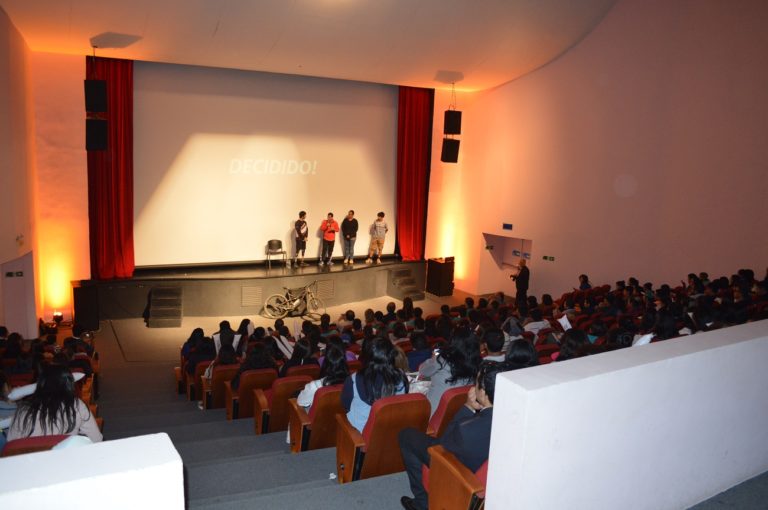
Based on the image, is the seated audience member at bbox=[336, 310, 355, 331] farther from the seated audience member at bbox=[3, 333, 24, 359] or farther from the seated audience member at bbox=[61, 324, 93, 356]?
the seated audience member at bbox=[3, 333, 24, 359]

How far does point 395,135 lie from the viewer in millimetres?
12836

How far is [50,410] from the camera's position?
320 centimetres

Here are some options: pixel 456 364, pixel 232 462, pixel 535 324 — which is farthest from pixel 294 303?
pixel 456 364

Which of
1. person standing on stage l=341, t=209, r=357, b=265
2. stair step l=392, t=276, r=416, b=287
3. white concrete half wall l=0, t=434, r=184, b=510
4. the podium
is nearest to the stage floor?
person standing on stage l=341, t=209, r=357, b=265

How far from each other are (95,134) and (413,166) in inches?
257

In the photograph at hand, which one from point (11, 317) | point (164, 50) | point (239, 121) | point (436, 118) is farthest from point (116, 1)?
point (436, 118)

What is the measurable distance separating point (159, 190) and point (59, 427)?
26.5 feet

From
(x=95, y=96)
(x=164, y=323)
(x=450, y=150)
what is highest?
(x=95, y=96)

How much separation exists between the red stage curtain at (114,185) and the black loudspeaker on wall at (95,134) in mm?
866

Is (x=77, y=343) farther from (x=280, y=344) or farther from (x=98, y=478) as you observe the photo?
(x=98, y=478)

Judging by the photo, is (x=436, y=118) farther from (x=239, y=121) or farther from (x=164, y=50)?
(x=164, y=50)

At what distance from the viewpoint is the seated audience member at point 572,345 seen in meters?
4.16

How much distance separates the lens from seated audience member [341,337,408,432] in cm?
349

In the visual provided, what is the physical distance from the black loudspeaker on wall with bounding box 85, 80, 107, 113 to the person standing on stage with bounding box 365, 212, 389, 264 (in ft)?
18.7
